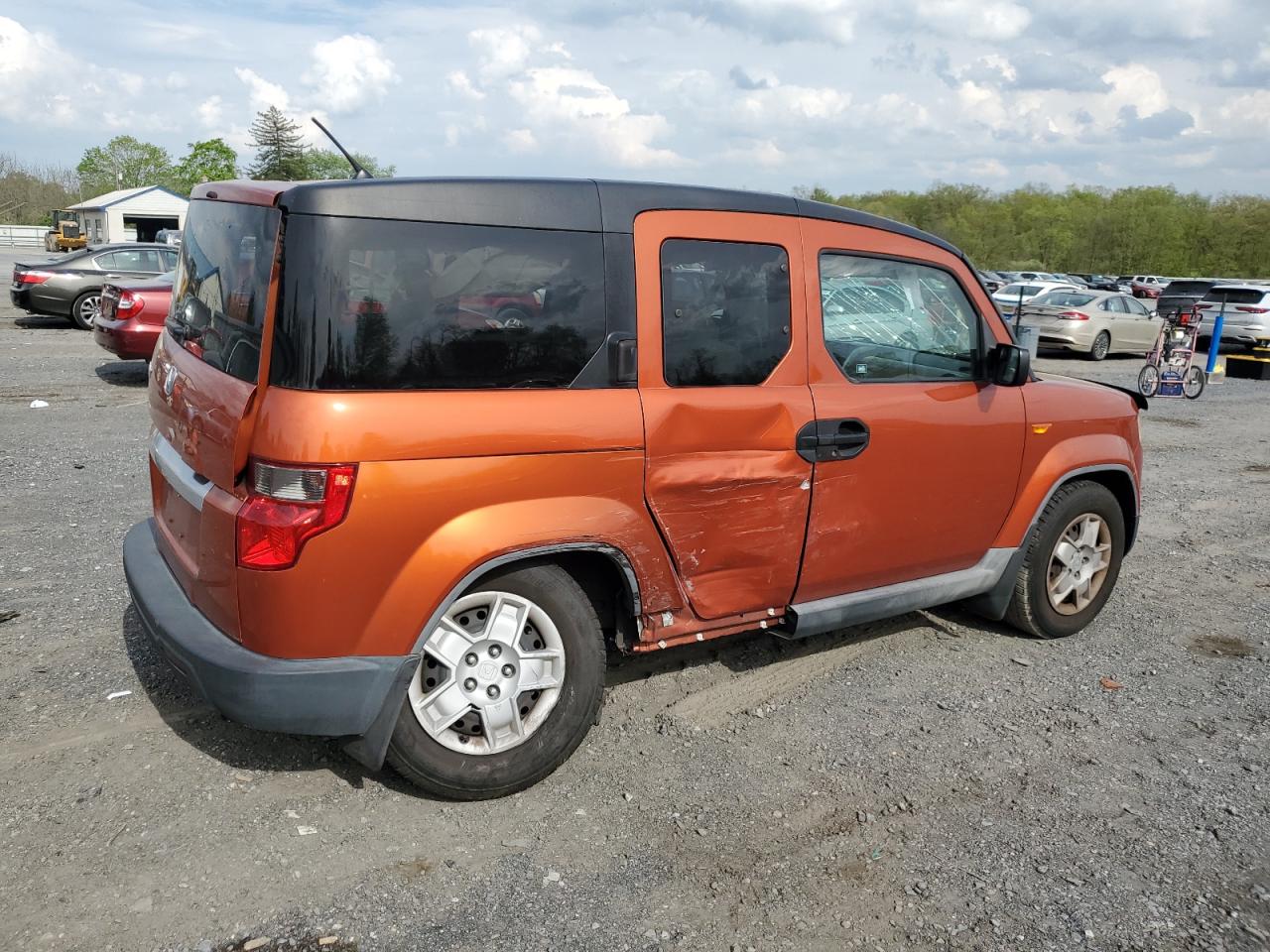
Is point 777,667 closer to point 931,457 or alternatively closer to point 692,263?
point 931,457

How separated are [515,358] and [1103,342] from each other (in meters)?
20.9

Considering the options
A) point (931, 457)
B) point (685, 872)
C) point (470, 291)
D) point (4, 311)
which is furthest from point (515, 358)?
point (4, 311)

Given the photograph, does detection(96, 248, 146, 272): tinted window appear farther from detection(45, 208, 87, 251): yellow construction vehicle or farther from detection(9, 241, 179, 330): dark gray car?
detection(45, 208, 87, 251): yellow construction vehicle

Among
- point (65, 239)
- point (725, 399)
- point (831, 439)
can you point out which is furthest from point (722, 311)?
point (65, 239)

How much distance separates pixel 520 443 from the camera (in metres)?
3.18

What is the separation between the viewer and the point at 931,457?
4254 millimetres

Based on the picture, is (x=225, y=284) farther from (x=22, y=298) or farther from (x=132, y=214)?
(x=132, y=214)

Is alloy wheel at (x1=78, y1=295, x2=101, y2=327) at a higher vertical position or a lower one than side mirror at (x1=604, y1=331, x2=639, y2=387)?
lower

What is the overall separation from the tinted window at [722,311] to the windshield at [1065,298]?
A: 19.4 metres

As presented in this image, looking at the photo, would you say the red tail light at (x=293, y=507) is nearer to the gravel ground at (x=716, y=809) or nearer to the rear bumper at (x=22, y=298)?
the gravel ground at (x=716, y=809)

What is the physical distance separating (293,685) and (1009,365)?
3.25 m

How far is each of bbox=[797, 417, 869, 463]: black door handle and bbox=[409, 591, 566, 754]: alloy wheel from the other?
3.99ft

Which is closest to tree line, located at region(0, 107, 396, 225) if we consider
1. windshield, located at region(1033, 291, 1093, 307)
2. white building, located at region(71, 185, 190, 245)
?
white building, located at region(71, 185, 190, 245)

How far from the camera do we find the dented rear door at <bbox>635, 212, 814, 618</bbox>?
3.53 m
